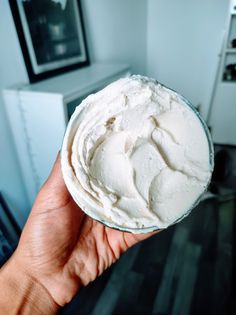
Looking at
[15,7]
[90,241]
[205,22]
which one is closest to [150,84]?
[90,241]

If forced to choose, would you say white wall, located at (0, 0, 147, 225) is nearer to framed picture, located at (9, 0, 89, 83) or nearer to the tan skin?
framed picture, located at (9, 0, 89, 83)

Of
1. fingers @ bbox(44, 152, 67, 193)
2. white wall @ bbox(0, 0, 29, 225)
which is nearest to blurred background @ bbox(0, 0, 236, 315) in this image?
white wall @ bbox(0, 0, 29, 225)

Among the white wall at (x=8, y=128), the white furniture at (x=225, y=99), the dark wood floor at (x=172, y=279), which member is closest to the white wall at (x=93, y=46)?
the white wall at (x=8, y=128)

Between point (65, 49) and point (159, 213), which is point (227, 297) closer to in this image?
point (159, 213)

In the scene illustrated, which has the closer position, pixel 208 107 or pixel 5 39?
pixel 5 39

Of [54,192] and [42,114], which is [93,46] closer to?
[42,114]

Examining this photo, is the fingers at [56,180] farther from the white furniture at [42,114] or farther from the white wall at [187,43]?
the white wall at [187,43]

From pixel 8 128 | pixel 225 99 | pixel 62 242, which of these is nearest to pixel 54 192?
pixel 62 242
